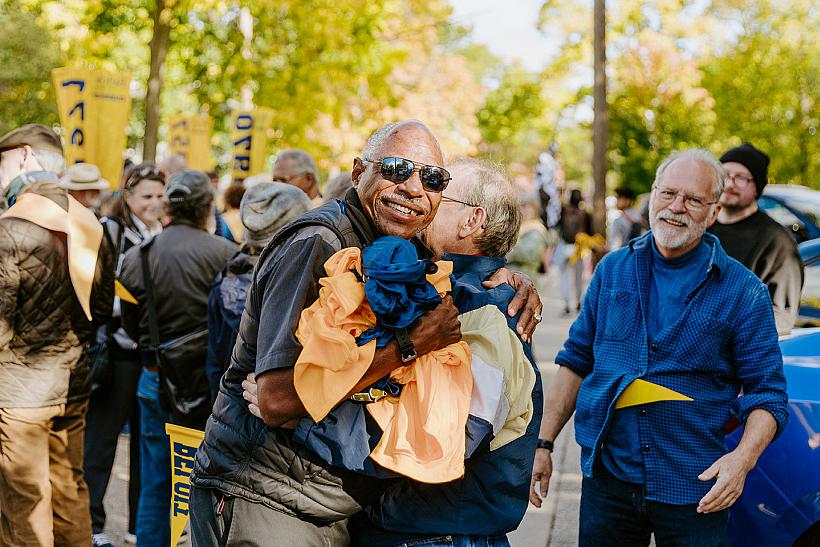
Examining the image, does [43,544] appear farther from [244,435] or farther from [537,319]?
[537,319]

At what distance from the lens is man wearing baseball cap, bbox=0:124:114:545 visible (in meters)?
4.01

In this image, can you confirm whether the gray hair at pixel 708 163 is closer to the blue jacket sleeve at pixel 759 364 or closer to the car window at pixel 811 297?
the blue jacket sleeve at pixel 759 364

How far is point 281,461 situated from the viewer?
2.16 meters

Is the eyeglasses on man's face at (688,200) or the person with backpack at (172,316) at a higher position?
the eyeglasses on man's face at (688,200)

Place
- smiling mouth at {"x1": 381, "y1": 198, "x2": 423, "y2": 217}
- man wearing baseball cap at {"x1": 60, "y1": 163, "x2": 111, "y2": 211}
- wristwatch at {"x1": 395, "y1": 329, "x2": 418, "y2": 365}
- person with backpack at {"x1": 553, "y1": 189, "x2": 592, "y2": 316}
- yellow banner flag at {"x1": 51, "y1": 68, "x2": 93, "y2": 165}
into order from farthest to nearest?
1. person with backpack at {"x1": 553, "y1": 189, "x2": 592, "y2": 316}
2. yellow banner flag at {"x1": 51, "y1": 68, "x2": 93, "y2": 165}
3. man wearing baseball cap at {"x1": 60, "y1": 163, "x2": 111, "y2": 211}
4. smiling mouth at {"x1": 381, "y1": 198, "x2": 423, "y2": 217}
5. wristwatch at {"x1": 395, "y1": 329, "x2": 418, "y2": 365}

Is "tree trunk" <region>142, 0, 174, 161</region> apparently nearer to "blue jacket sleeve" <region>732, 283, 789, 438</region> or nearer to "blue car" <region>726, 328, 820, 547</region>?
"blue car" <region>726, 328, 820, 547</region>

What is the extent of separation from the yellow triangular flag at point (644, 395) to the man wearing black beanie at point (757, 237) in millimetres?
1475

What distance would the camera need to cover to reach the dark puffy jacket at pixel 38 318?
3969 millimetres

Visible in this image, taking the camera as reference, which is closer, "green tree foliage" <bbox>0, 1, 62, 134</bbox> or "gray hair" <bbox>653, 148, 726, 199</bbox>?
"gray hair" <bbox>653, 148, 726, 199</bbox>

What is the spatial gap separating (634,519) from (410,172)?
5.66 ft

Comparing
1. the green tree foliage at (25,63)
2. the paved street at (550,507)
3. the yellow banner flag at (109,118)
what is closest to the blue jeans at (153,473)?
the paved street at (550,507)

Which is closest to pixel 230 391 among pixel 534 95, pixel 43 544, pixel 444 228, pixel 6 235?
pixel 444 228

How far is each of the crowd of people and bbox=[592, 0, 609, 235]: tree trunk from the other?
32.3ft

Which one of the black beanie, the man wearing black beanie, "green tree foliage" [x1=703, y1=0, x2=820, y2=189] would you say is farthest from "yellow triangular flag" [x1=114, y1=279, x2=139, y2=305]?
"green tree foliage" [x1=703, y1=0, x2=820, y2=189]
